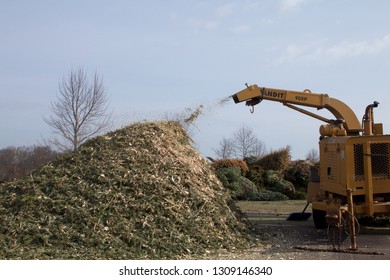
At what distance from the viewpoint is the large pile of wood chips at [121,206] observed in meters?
7.88

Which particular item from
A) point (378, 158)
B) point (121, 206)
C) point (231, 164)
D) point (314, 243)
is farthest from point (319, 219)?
point (231, 164)

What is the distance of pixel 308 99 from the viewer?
39.4ft

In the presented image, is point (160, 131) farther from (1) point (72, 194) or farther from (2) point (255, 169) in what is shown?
(2) point (255, 169)

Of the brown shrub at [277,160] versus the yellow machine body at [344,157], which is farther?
the brown shrub at [277,160]

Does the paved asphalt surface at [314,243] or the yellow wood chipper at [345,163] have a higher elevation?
the yellow wood chipper at [345,163]

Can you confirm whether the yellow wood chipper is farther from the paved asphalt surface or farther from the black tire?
the paved asphalt surface

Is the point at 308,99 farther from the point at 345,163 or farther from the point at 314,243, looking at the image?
the point at 314,243

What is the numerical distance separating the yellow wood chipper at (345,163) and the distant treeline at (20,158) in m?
11.8

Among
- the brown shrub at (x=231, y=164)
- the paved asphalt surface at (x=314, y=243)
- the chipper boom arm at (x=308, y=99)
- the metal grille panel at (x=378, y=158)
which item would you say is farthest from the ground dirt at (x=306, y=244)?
the brown shrub at (x=231, y=164)

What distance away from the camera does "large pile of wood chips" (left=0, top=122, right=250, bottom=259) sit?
7.88 metres

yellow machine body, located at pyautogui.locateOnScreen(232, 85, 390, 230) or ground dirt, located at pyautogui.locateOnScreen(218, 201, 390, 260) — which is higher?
yellow machine body, located at pyautogui.locateOnScreen(232, 85, 390, 230)

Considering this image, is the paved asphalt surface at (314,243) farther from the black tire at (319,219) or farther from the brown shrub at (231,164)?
the brown shrub at (231,164)

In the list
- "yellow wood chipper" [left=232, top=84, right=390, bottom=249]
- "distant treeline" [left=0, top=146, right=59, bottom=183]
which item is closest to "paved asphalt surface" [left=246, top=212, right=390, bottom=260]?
"yellow wood chipper" [left=232, top=84, right=390, bottom=249]
